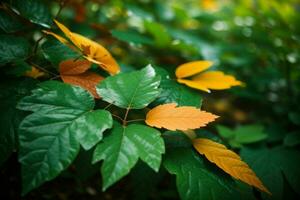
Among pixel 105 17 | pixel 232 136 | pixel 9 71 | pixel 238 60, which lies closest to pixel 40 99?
pixel 9 71

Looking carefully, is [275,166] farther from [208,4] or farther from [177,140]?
[208,4]

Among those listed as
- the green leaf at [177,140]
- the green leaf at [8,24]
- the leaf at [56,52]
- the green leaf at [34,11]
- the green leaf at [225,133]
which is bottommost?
the green leaf at [225,133]

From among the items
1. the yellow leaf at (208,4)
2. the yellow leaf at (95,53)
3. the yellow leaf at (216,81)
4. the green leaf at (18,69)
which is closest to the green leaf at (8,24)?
the green leaf at (18,69)

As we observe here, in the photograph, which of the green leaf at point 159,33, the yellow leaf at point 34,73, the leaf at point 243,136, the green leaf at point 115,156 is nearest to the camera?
the green leaf at point 115,156

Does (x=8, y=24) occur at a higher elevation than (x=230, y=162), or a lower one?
higher

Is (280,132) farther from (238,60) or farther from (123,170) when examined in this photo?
Answer: (123,170)

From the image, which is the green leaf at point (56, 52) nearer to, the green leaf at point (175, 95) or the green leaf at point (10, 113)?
the green leaf at point (10, 113)

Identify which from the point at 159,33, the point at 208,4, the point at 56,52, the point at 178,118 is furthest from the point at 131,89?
the point at 208,4
